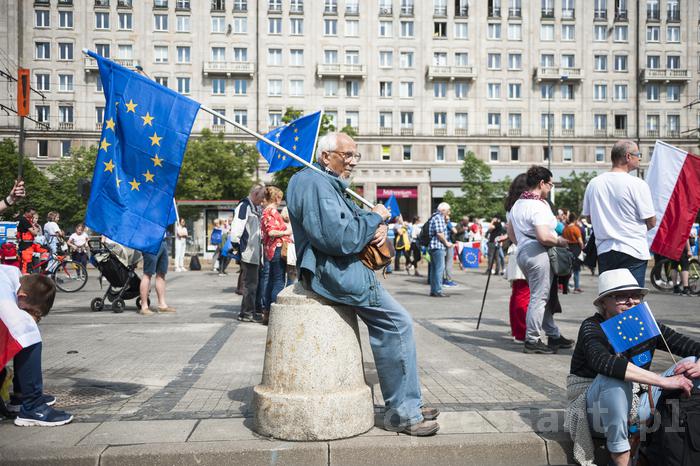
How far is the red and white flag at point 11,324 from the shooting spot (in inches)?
153

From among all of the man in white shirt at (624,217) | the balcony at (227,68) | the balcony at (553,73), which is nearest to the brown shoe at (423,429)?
the man in white shirt at (624,217)

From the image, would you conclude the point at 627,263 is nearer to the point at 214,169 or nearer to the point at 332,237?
the point at 332,237

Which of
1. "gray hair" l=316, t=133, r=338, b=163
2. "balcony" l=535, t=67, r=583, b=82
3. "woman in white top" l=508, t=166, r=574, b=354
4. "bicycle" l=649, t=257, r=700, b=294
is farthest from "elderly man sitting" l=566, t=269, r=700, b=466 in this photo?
"balcony" l=535, t=67, r=583, b=82

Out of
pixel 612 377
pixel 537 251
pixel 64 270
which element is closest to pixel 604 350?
pixel 612 377

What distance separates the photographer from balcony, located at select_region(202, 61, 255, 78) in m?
54.7

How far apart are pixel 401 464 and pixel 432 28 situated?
188 feet

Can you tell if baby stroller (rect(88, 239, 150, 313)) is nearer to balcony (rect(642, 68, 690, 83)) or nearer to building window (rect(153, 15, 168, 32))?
building window (rect(153, 15, 168, 32))

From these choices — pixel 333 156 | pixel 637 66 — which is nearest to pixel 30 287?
pixel 333 156

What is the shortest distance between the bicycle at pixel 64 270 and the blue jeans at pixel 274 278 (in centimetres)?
712

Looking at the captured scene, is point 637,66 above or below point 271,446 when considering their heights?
above

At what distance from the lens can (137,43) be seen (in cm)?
5531

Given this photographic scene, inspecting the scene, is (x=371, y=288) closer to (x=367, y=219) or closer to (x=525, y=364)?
(x=367, y=219)

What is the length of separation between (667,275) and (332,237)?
13.1m

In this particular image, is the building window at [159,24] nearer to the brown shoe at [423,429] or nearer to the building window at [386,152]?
the building window at [386,152]
